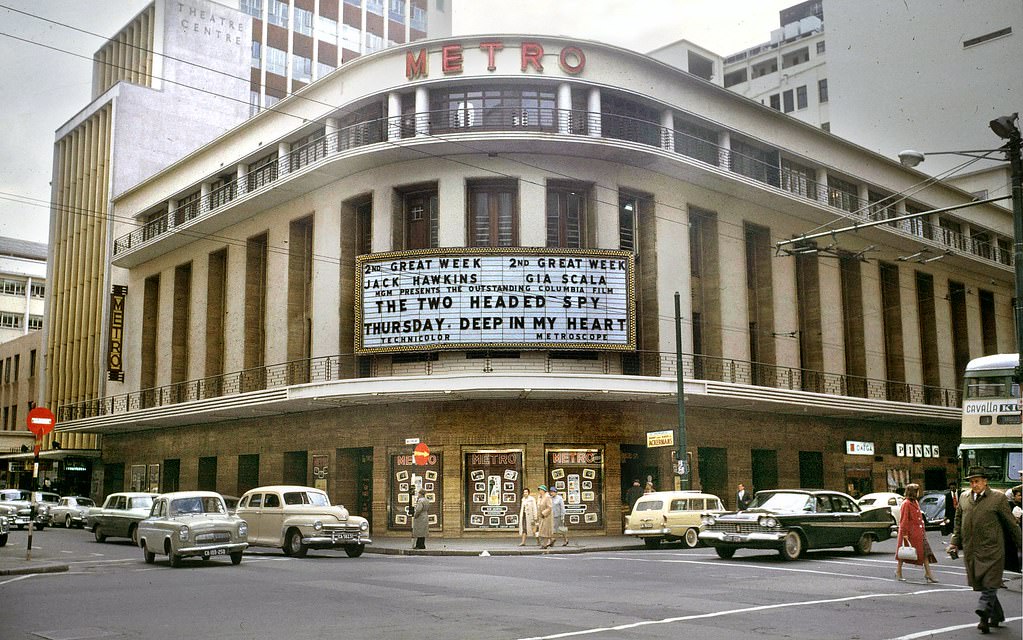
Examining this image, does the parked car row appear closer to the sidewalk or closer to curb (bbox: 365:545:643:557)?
curb (bbox: 365:545:643:557)

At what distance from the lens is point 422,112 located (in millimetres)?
31172

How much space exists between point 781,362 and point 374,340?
51.0 feet

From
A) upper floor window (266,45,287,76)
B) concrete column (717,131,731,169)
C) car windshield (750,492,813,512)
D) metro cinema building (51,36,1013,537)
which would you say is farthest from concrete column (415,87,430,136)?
upper floor window (266,45,287,76)

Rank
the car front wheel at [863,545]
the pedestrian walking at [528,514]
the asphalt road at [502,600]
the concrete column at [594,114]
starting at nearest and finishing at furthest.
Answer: the asphalt road at [502,600]
the car front wheel at [863,545]
the pedestrian walking at [528,514]
the concrete column at [594,114]

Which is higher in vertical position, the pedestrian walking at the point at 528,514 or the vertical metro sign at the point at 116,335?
the vertical metro sign at the point at 116,335

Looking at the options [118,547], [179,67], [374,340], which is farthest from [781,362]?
[179,67]

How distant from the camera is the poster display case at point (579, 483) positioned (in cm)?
3089

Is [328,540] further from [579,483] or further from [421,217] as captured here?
[421,217]

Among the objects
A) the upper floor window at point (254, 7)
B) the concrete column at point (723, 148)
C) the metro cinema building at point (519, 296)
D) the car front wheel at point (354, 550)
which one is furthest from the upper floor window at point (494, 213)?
the upper floor window at point (254, 7)

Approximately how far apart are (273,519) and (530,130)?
14.4m

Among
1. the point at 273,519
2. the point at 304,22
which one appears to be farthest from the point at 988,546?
the point at 304,22

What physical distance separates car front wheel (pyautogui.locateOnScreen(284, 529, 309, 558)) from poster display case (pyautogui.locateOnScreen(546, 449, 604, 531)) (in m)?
9.64

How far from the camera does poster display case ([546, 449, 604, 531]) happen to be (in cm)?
3089

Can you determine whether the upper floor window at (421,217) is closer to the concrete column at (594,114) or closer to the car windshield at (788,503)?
the concrete column at (594,114)
